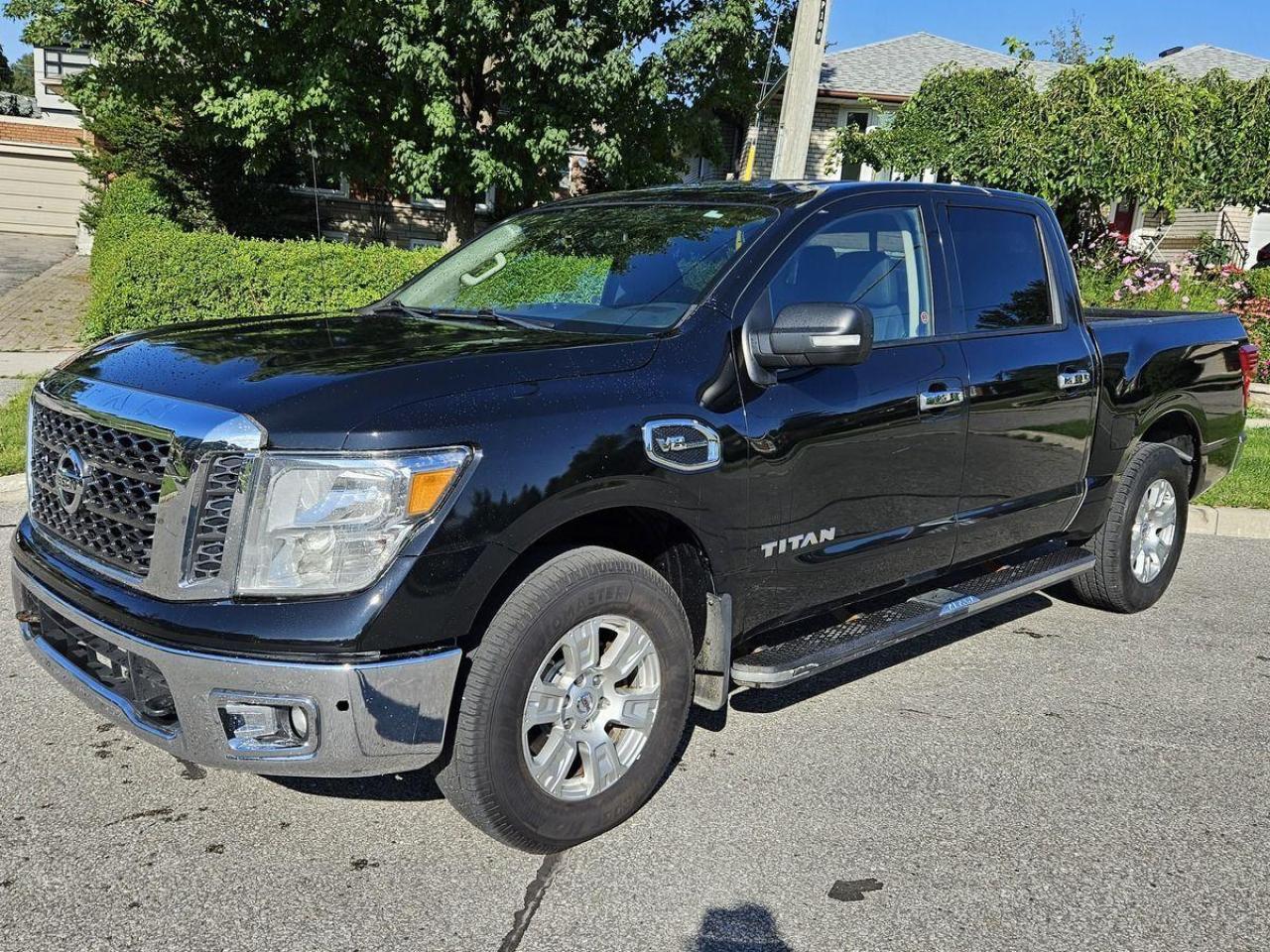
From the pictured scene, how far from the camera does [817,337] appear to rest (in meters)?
3.29

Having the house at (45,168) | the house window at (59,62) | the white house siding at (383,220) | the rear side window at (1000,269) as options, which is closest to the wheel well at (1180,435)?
the rear side window at (1000,269)

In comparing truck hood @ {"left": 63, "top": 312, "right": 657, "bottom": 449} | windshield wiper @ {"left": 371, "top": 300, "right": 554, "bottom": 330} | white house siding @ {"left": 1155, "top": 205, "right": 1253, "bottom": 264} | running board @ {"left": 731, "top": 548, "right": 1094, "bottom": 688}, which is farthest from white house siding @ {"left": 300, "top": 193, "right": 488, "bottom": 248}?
truck hood @ {"left": 63, "top": 312, "right": 657, "bottom": 449}

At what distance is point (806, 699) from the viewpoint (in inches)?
170

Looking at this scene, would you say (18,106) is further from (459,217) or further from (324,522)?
(324,522)

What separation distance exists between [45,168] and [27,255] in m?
5.44

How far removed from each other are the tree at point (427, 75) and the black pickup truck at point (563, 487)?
10018 millimetres

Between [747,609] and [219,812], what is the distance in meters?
1.73

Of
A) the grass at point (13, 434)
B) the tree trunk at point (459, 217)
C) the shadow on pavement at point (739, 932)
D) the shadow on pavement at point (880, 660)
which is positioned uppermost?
the tree trunk at point (459, 217)

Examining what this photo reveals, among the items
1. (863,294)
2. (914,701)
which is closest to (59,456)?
(863,294)

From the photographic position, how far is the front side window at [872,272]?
374 centimetres

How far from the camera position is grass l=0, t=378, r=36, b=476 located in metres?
6.77

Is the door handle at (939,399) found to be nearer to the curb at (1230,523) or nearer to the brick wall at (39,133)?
the curb at (1230,523)

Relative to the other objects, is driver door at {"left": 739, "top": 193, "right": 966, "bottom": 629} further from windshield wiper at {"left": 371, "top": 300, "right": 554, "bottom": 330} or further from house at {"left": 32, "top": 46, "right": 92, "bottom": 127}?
house at {"left": 32, "top": 46, "right": 92, "bottom": 127}

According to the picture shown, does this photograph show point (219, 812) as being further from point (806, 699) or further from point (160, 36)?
point (160, 36)
